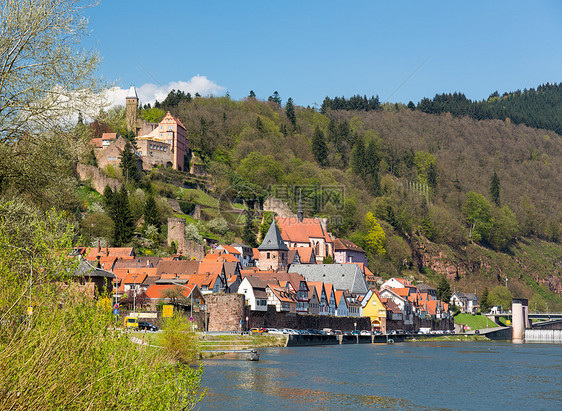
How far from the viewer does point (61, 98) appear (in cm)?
1560

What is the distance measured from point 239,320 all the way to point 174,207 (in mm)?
40950

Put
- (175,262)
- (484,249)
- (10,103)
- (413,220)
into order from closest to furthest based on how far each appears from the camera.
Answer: (10,103)
(175,262)
(413,220)
(484,249)

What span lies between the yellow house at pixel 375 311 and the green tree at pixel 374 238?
3130 cm

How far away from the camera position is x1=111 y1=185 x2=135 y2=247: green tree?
81188mm

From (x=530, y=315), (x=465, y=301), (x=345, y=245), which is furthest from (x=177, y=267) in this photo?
(x=465, y=301)

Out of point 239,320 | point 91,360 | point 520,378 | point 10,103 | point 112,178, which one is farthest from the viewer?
point 112,178

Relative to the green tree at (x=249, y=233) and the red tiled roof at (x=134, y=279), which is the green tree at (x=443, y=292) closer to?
the green tree at (x=249, y=233)

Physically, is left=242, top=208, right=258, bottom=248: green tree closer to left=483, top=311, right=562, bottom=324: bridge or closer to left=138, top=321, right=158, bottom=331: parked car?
left=483, top=311, right=562, bottom=324: bridge

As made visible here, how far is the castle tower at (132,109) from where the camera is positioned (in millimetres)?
121438

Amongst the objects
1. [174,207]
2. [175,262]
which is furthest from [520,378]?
[174,207]

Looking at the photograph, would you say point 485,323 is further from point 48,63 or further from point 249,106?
point 48,63

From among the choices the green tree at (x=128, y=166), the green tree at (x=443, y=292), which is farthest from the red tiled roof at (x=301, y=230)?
the green tree at (x=128, y=166)

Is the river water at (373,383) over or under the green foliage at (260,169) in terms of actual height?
under

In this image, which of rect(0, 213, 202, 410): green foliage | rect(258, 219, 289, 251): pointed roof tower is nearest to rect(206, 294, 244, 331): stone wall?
rect(258, 219, 289, 251): pointed roof tower
